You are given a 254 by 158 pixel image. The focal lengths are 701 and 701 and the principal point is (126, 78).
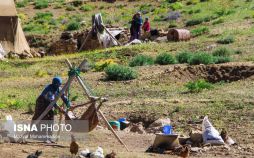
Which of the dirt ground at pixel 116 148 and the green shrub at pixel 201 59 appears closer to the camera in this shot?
the dirt ground at pixel 116 148

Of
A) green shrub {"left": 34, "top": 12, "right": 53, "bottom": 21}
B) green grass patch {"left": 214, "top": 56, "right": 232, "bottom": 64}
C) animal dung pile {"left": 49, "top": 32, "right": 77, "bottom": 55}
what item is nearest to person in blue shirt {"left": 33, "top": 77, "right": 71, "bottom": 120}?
green grass patch {"left": 214, "top": 56, "right": 232, "bottom": 64}

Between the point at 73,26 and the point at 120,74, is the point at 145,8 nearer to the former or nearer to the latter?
the point at 73,26

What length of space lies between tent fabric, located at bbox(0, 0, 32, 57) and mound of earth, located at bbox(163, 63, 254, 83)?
8.99 meters

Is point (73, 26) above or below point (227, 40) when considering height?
below

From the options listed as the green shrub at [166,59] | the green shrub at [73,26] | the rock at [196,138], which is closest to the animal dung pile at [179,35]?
the green shrub at [166,59]

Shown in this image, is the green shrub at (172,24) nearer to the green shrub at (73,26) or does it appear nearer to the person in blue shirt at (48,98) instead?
the green shrub at (73,26)

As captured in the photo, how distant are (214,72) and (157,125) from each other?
5.44 metres

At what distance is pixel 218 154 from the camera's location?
10.9 meters

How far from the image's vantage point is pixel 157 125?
13.2m

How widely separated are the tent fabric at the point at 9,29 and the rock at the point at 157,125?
44.1 feet

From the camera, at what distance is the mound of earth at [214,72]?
17734 millimetres

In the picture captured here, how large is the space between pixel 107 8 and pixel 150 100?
26.6m

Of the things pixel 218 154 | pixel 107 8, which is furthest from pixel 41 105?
pixel 107 8

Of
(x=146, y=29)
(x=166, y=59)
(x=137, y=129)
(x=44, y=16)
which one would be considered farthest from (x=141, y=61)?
(x=44, y=16)
